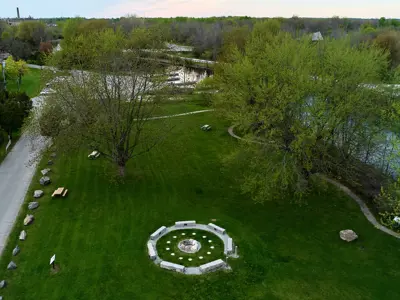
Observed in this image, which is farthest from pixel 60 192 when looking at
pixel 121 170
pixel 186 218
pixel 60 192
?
pixel 186 218

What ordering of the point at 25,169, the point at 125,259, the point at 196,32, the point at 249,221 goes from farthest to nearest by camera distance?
the point at 196,32
the point at 25,169
the point at 249,221
the point at 125,259

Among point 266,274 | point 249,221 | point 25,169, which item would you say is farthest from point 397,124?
point 25,169

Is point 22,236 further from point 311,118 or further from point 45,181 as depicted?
point 311,118

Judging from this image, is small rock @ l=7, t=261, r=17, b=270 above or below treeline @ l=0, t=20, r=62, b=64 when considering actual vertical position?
below

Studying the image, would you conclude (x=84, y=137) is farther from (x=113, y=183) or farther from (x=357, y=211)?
(x=357, y=211)

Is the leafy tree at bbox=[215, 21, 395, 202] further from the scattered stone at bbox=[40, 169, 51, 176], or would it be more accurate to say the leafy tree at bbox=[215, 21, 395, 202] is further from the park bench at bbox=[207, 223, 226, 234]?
the scattered stone at bbox=[40, 169, 51, 176]

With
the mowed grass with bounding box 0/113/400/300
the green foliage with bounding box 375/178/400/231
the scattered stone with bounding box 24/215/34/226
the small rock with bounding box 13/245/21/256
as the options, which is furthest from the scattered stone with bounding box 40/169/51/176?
the green foliage with bounding box 375/178/400/231

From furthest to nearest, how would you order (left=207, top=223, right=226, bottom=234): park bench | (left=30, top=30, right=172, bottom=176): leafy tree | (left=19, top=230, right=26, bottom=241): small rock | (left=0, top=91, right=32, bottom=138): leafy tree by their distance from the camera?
(left=0, top=91, right=32, bottom=138): leafy tree → (left=30, top=30, right=172, bottom=176): leafy tree → (left=207, top=223, right=226, bottom=234): park bench → (left=19, top=230, right=26, bottom=241): small rock
